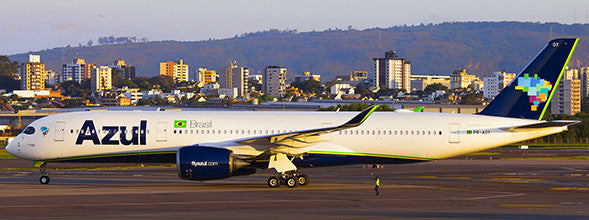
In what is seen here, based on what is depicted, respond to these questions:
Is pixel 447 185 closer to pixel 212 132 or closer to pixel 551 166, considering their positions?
pixel 212 132

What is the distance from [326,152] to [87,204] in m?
11.9

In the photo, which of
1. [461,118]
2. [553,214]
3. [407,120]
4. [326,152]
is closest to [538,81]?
[461,118]

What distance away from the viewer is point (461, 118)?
128ft

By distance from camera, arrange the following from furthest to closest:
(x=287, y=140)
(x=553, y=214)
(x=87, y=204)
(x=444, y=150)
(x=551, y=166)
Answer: (x=551, y=166)
(x=444, y=150)
(x=287, y=140)
(x=87, y=204)
(x=553, y=214)

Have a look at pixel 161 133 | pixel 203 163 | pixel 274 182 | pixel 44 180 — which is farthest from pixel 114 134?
pixel 274 182

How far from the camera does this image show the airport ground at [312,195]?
27406 millimetres

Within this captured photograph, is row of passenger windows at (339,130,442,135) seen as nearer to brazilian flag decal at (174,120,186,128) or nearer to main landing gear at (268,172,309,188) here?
main landing gear at (268,172,309,188)

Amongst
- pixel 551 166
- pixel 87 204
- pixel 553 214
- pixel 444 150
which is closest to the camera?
pixel 553 214

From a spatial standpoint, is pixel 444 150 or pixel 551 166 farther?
pixel 551 166

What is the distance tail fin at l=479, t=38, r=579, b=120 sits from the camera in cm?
3888

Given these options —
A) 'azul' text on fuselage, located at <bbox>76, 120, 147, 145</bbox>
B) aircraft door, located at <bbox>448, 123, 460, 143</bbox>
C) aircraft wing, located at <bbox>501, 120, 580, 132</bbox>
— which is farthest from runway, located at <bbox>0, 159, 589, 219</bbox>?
aircraft wing, located at <bbox>501, 120, 580, 132</bbox>

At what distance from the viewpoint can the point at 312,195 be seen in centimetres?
3334

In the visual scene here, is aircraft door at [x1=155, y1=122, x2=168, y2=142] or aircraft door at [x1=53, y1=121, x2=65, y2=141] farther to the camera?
aircraft door at [x1=53, y1=121, x2=65, y2=141]

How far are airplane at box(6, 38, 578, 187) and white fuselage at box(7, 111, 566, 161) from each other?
0.04 meters
